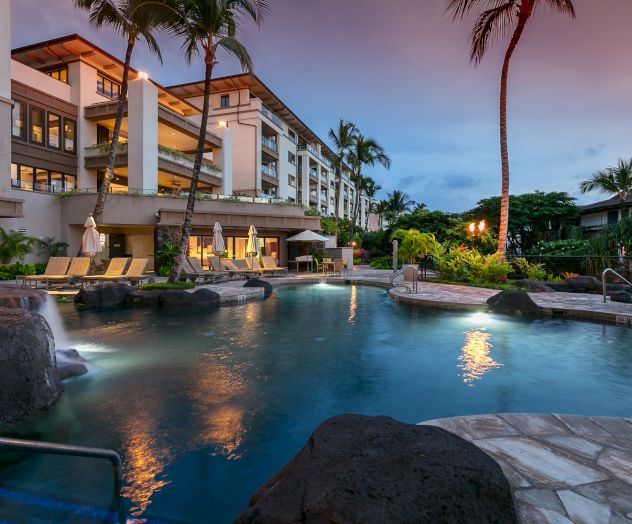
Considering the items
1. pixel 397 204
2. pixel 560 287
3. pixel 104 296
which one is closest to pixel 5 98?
pixel 104 296

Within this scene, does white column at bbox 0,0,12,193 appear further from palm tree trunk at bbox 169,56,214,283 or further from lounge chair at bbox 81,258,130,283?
palm tree trunk at bbox 169,56,214,283

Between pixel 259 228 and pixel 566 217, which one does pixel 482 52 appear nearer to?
pixel 259 228

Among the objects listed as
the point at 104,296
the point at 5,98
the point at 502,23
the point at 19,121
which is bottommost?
the point at 104,296

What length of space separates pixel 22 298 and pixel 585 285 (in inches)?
642

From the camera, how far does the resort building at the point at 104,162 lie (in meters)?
20.8

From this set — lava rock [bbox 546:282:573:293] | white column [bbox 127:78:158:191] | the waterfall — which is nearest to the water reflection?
the waterfall

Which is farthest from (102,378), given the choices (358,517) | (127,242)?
(127,242)

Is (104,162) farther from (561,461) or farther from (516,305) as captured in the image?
(561,461)

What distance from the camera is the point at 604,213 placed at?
29438mm

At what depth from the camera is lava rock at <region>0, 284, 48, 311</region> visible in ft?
18.3

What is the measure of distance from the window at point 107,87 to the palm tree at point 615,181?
113 ft

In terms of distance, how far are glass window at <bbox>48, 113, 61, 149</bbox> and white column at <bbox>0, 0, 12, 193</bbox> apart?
217 inches

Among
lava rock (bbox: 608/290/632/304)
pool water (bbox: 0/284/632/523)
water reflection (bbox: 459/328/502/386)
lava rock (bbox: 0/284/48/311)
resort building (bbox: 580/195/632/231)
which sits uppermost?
resort building (bbox: 580/195/632/231)

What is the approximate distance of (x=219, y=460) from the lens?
3455 millimetres
